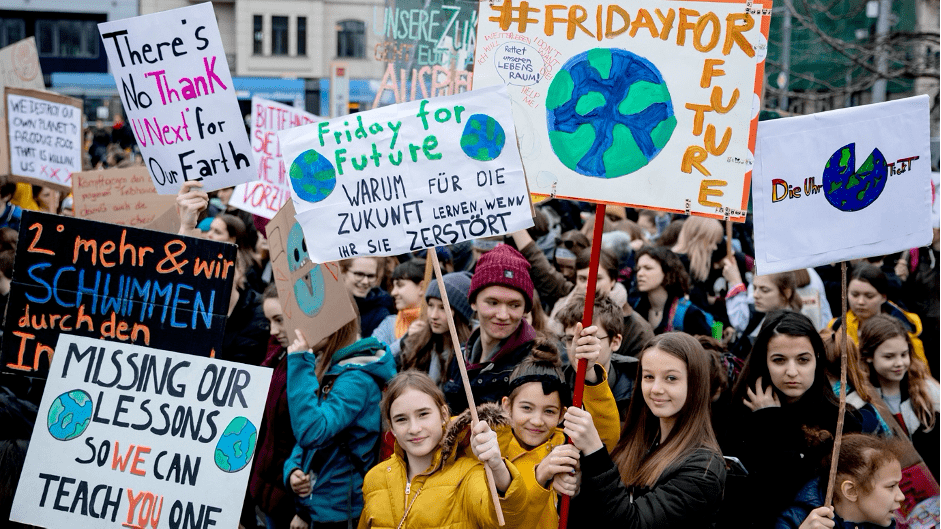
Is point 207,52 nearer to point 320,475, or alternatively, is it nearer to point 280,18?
point 320,475

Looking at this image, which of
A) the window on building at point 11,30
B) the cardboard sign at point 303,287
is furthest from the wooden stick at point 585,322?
the window on building at point 11,30

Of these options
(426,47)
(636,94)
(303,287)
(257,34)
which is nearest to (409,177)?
(636,94)

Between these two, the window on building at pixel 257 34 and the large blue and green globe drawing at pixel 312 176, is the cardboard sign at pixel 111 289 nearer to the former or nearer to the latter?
the large blue and green globe drawing at pixel 312 176

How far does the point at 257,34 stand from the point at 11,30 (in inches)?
467

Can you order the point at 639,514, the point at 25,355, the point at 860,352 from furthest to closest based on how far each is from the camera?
the point at 860,352, the point at 25,355, the point at 639,514

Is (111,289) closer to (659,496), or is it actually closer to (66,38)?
(659,496)

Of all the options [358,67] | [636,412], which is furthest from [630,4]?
[358,67]

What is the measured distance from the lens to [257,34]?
43812mm

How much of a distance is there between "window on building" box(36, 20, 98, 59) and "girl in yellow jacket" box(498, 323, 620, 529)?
4678cm

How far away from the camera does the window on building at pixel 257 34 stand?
43656 mm

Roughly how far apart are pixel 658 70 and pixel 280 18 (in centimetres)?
4277

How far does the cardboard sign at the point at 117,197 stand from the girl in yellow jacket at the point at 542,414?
4.12m

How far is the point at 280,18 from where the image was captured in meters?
44.0

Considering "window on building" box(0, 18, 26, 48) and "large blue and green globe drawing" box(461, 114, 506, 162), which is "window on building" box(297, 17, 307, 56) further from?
"large blue and green globe drawing" box(461, 114, 506, 162)
